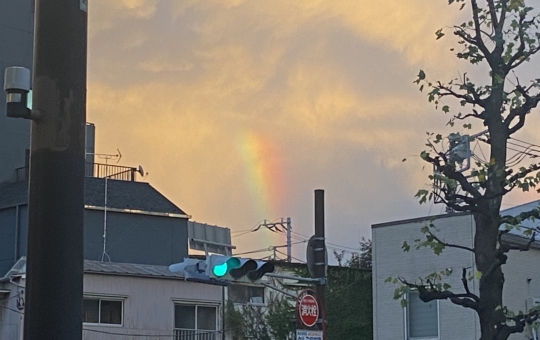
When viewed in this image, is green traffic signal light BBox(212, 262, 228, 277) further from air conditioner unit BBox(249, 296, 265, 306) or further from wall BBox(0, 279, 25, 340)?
air conditioner unit BBox(249, 296, 265, 306)

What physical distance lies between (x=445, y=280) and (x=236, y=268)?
11911 millimetres

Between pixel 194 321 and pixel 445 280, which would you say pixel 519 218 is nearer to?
pixel 445 280

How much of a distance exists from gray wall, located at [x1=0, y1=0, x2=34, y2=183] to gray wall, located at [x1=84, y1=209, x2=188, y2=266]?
8.37 meters

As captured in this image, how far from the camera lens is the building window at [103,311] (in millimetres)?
29422

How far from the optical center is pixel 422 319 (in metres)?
25.4

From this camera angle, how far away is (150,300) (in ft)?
102

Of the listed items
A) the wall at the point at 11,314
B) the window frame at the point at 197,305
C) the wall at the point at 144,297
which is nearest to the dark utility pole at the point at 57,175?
the wall at the point at 11,314

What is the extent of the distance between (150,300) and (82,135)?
26.1m

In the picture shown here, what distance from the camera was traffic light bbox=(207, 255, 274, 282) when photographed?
15.1 m

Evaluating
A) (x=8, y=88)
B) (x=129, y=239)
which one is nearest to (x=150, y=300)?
(x=129, y=239)

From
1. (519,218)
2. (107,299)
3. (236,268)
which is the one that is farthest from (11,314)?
(519,218)

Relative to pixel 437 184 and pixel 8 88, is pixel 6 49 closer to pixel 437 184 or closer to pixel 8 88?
pixel 437 184

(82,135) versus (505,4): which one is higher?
(505,4)

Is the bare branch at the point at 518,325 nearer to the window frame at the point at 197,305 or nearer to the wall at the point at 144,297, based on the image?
the wall at the point at 144,297
